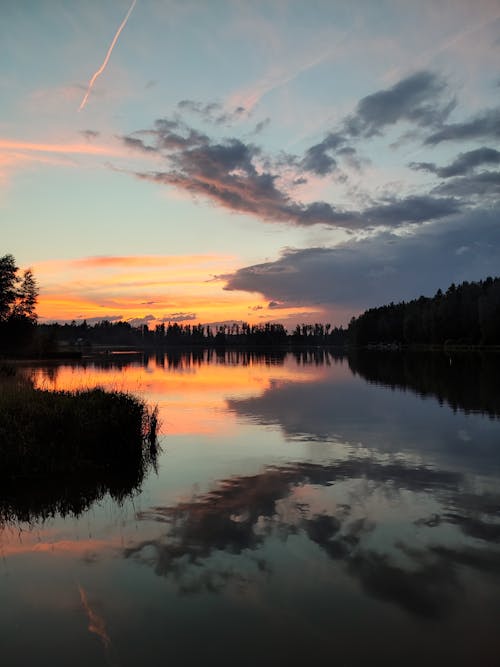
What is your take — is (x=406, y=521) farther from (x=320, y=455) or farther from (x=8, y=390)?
(x=8, y=390)

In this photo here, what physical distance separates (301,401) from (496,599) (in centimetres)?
3490

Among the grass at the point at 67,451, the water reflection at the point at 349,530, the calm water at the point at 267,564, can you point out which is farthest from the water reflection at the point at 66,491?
the water reflection at the point at 349,530

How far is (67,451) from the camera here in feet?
69.1

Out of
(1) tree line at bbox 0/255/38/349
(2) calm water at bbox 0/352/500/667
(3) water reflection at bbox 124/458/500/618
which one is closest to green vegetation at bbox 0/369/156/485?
(2) calm water at bbox 0/352/500/667

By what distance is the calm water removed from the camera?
8.84 m

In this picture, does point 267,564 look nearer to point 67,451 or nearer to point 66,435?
point 67,451

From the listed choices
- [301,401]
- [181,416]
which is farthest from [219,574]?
[301,401]

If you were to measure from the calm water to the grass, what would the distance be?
47 cm

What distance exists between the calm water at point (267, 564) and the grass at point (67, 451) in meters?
0.47

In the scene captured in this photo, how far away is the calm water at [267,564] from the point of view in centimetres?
884

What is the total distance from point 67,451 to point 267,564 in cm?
1217

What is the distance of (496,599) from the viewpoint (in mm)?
10109

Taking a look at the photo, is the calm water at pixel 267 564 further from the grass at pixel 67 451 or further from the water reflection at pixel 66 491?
the grass at pixel 67 451

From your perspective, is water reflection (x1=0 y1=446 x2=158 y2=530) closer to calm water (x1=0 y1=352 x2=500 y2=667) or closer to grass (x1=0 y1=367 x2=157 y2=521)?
grass (x1=0 y1=367 x2=157 y2=521)
